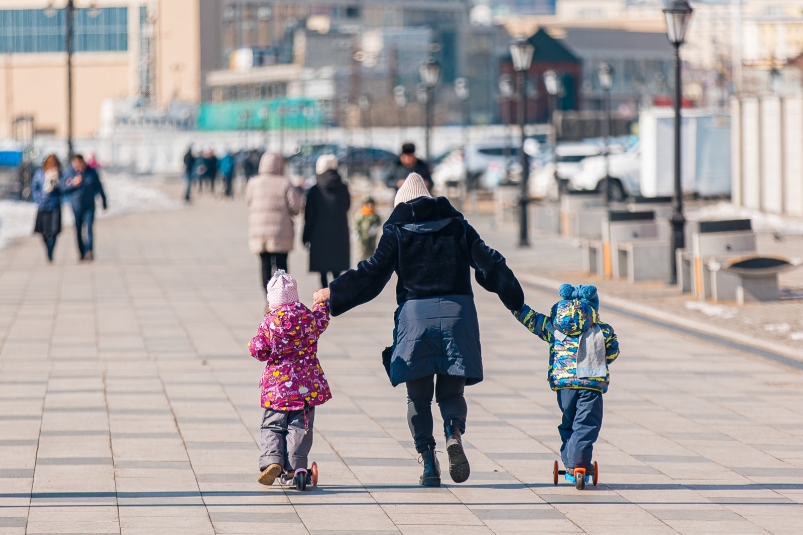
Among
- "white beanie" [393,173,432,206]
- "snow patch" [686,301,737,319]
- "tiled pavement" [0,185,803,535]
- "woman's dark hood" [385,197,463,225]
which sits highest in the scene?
"white beanie" [393,173,432,206]

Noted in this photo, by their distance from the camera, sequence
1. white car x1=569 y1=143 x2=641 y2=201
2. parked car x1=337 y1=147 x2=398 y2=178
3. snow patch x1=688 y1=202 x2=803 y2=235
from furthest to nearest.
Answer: parked car x1=337 y1=147 x2=398 y2=178, white car x1=569 y1=143 x2=641 y2=201, snow patch x1=688 y1=202 x2=803 y2=235

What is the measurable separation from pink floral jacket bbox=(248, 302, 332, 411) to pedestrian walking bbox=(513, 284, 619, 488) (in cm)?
100

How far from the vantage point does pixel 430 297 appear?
682 cm

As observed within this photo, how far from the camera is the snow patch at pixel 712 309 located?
14.4 meters

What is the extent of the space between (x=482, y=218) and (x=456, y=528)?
27570mm

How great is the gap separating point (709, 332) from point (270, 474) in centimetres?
737

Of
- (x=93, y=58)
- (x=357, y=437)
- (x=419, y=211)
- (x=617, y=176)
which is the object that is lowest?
(x=357, y=437)

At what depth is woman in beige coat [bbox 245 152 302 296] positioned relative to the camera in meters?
14.9

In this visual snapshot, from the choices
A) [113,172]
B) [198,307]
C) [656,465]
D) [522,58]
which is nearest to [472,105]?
[113,172]

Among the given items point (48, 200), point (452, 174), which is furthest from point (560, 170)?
point (48, 200)

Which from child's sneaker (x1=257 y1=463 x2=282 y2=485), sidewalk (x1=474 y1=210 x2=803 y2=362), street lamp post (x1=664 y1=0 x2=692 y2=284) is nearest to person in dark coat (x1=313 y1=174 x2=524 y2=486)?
child's sneaker (x1=257 y1=463 x2=282 y2=485)

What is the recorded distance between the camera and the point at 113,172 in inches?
3260

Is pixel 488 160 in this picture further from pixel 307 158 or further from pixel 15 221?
pixel 15 221

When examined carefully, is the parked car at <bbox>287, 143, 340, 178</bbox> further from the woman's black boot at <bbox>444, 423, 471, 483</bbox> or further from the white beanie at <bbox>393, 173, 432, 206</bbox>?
the woman's black boot at <bbox>444, 423, 471, 483</bbox>
